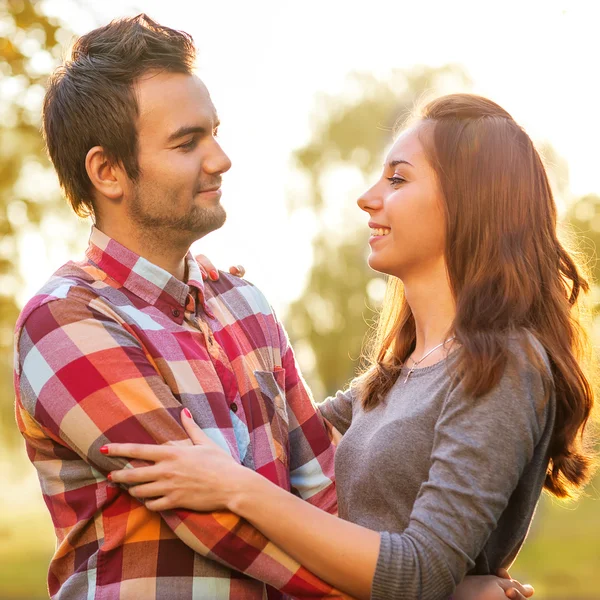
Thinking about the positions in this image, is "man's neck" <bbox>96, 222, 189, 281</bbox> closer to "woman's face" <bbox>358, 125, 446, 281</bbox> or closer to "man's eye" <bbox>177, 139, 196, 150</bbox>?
"man's eye" <bbox>177, 139, 196, 150</bbox>

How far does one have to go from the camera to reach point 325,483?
3197mm

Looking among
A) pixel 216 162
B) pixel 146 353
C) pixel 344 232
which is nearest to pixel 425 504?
pixel 146 353

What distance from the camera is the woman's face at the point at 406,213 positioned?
290 centimetres

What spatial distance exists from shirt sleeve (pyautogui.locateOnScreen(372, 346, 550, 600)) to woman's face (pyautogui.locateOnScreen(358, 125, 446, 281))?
594mm

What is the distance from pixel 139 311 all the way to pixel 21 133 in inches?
221

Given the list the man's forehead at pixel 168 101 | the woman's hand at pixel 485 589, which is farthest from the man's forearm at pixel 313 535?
the man's forehead at pixel 168 101

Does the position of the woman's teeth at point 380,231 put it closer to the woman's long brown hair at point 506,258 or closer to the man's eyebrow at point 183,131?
the woman's long brown hair at point 506,258

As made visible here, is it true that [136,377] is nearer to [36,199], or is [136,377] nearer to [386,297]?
[386,297]

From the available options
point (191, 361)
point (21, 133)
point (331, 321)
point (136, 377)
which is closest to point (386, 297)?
point (191, 361)

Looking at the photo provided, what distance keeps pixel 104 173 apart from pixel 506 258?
1324mm

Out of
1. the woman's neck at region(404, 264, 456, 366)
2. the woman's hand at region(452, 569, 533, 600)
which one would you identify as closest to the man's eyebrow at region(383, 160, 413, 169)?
the woman's neck at region(404, 264, 456, 366)

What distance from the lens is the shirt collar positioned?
288cm

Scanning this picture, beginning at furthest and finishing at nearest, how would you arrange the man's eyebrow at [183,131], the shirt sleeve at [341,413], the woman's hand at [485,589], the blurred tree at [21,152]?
the blurred tree at [21,152]
the shirt sleeve at [341,413]
the man's eyebrow at [183,131]
the woman's hand at [485,589]

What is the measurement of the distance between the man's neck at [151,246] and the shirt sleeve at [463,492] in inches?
43.7
